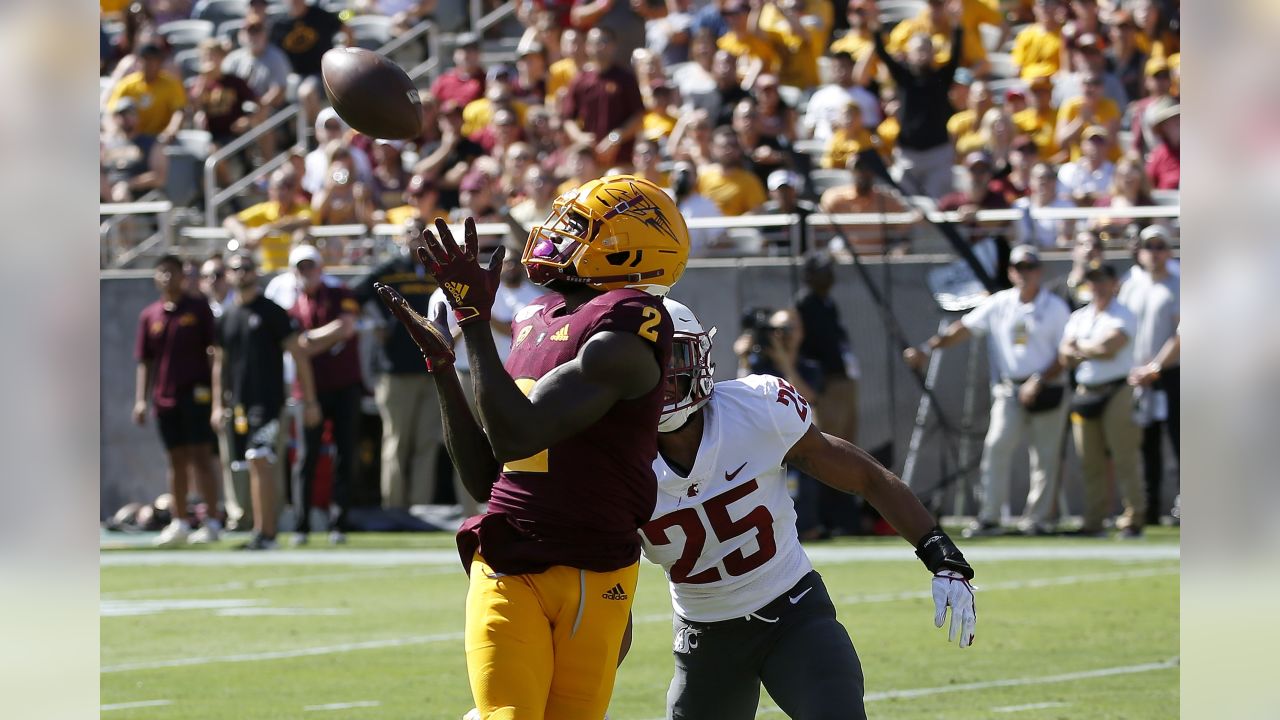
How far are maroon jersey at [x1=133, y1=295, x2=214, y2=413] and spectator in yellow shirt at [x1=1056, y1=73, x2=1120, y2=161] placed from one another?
6.62m

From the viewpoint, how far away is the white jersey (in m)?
4.34

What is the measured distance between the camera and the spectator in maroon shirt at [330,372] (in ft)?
41.3

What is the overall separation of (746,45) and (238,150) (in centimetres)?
A: 488

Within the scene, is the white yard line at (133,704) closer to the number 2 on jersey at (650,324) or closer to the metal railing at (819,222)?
the number 2 on jersey at (650,324)

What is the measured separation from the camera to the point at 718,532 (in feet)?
14.4

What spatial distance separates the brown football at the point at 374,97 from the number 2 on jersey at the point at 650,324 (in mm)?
1366

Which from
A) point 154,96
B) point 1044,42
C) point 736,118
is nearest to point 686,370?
point 736,118

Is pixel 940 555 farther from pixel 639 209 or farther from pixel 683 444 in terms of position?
pixel 639 209

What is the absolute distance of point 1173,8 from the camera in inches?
583

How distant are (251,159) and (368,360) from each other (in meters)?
3.76

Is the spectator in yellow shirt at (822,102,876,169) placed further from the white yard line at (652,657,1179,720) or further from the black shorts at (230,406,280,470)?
the white yard line at (652,657,1179,720)

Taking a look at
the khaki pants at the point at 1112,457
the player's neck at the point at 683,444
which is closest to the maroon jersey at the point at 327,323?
the khaki pants at the point at 1112,457
